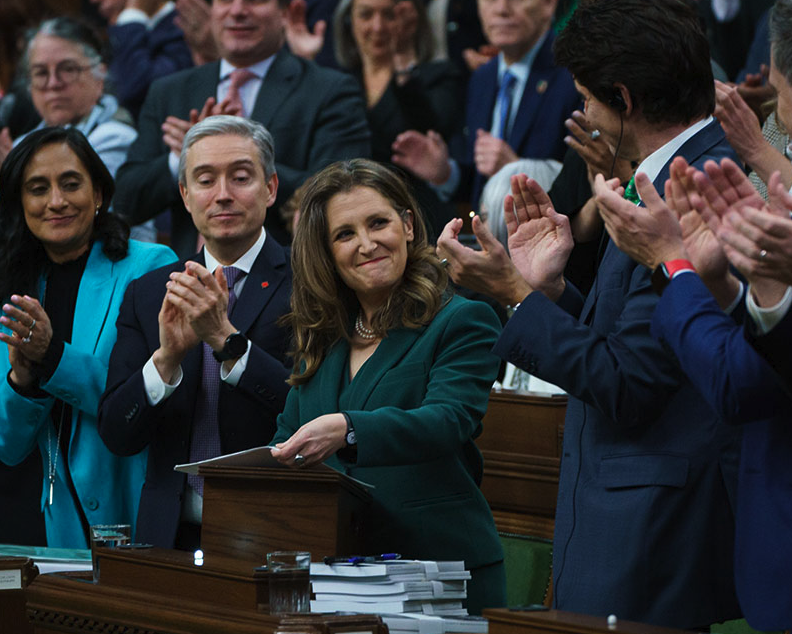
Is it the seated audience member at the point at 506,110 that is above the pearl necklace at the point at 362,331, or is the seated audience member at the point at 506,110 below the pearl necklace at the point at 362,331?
above

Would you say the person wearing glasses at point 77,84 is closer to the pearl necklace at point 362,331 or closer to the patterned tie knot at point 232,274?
the patterned tie knot at point 232,274

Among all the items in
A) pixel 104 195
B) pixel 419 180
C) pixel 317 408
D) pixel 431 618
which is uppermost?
pixel 419 180

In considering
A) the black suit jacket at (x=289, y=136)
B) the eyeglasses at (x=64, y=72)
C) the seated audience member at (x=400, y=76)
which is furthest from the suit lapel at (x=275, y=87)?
the eyeglasses at (x=64, y=72)

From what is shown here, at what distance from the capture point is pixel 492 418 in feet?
12.1

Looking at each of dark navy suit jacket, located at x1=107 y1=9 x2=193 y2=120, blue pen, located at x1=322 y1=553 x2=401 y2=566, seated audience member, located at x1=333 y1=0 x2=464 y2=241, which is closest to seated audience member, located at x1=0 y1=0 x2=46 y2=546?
dark navy suit jacket, located at x1=107 y1=9 x2=193 y2=120

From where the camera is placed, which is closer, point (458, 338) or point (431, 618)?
point (431, 618)

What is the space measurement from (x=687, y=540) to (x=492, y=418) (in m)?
1.60

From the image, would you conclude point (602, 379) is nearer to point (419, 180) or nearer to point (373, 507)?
point (373, 507)

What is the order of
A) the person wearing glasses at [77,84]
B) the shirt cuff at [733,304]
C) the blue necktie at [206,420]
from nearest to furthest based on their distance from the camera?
the shirt cuff at [733,304]
the blue necktie at [206,420]
the person wearing glasses at [77,84]

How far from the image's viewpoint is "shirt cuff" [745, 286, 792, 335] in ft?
5.91

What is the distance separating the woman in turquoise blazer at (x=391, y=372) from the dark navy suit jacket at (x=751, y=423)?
69cm

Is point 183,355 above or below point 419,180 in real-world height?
below

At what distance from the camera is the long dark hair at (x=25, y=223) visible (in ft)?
11.7

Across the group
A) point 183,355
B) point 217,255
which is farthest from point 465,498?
point 217,255
